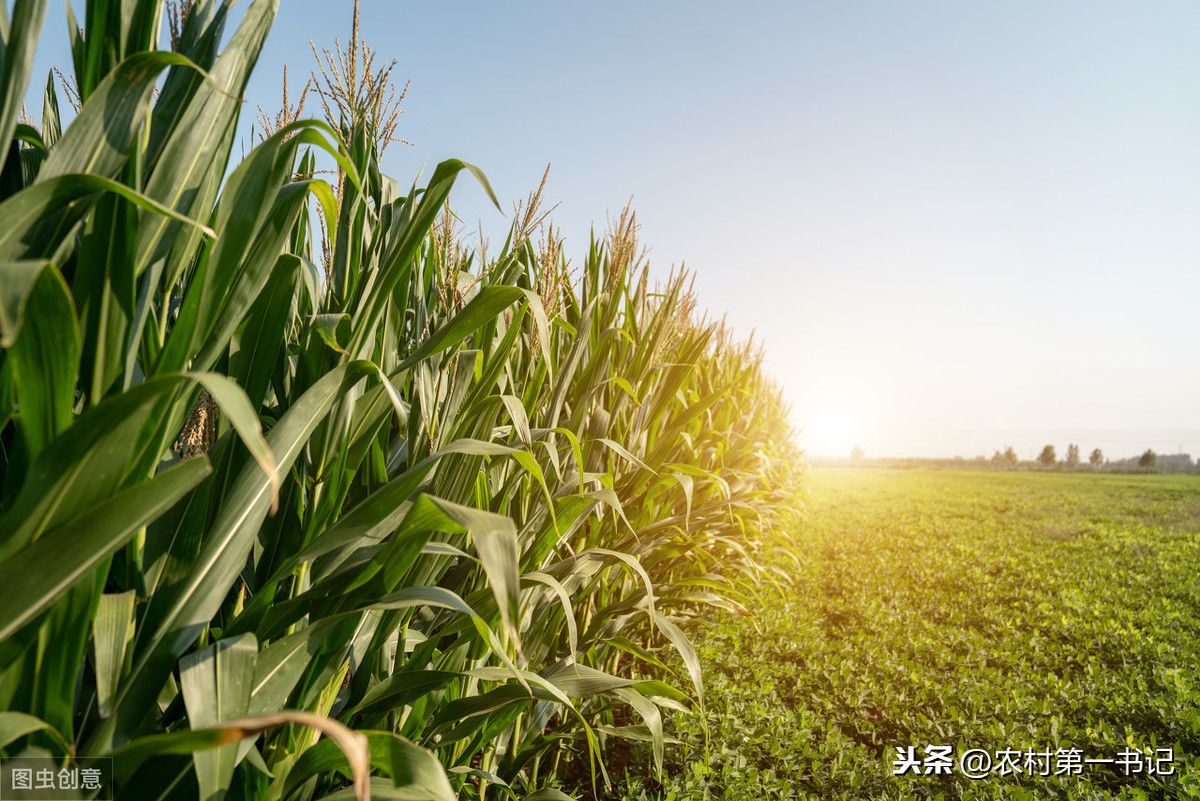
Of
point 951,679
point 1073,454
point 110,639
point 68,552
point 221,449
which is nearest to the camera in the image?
point 68,552

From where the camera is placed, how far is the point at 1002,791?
1.90 metres

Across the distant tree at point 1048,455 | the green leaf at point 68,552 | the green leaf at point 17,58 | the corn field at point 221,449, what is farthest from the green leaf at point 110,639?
the distant tree at point 1048,455

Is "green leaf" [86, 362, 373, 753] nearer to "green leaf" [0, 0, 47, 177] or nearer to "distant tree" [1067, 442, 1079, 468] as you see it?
"green leaf" [0, 0, 47, 177]

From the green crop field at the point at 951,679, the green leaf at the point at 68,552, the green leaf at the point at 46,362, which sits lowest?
the green crop field at the point at 951,679

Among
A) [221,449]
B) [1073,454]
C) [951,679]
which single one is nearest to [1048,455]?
[1073,454]

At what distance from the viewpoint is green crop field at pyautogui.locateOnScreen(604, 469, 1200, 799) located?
1.95 metres

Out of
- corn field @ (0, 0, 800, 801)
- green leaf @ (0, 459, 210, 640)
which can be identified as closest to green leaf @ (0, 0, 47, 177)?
corn field @ (0, 0, 800, 801)

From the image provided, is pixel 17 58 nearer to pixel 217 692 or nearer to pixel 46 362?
pixel 46 362

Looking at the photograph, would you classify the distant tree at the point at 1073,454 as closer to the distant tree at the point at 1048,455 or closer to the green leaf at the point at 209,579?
the distant tree at the point at 1048,455

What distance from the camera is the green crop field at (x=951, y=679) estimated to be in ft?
6.39

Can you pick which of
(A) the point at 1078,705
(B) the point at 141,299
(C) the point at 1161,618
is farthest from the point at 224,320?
(C) the point at 1161,618

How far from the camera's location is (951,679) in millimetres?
Answer: 2809

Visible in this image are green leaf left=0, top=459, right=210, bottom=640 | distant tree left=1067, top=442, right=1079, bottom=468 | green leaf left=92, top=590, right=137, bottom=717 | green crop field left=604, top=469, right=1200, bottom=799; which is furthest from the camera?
distant tree left=1067, top=442, right=1079, bottom=468

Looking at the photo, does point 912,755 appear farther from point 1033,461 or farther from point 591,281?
point 1033,461
